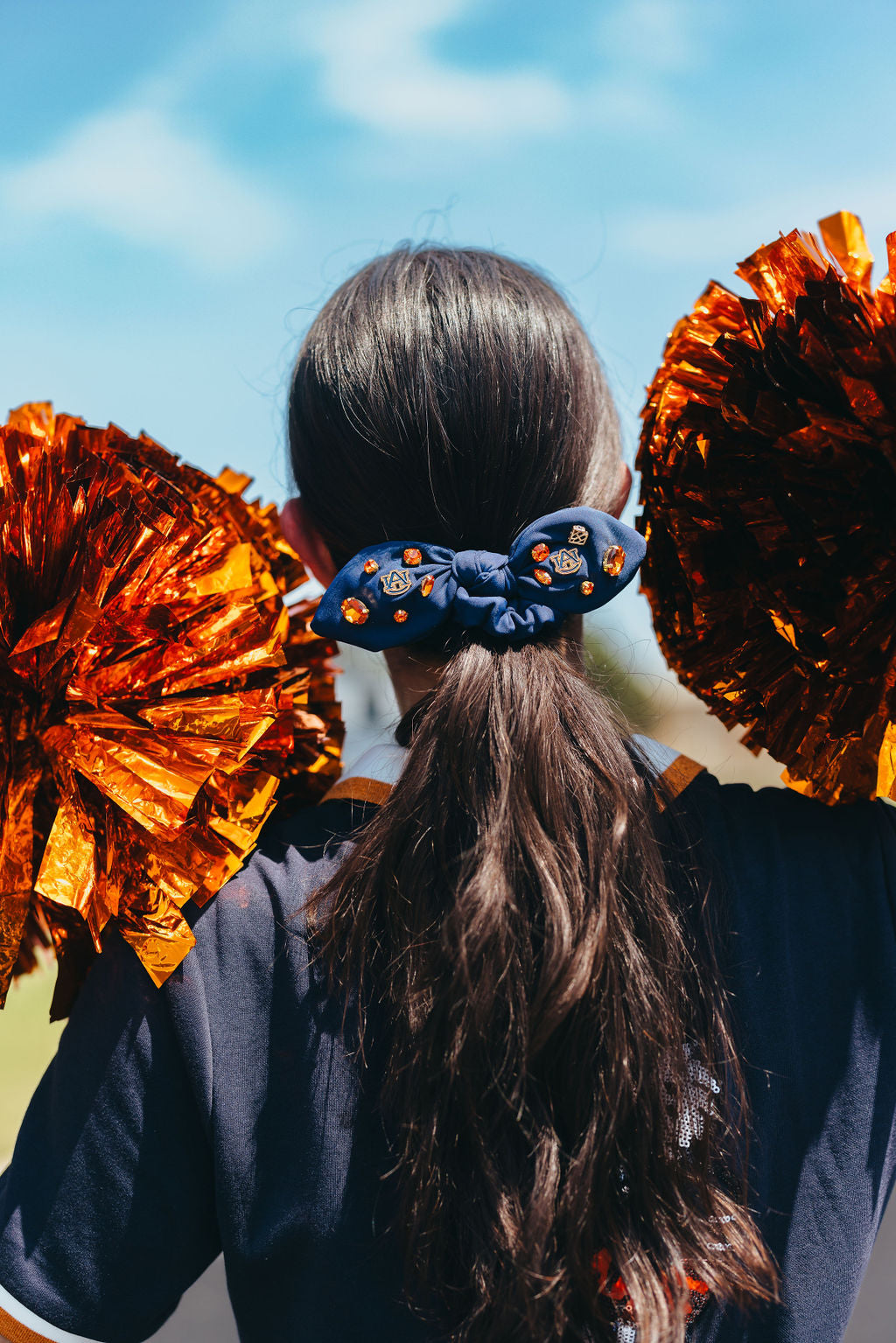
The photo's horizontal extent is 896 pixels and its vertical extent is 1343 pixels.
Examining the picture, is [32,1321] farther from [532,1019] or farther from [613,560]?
[613,560]

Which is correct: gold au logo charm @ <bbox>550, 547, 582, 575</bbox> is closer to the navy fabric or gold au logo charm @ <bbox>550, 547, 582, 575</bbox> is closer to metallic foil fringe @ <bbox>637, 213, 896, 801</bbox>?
metallic foil fringe @ <bbox>637, 213, 896, 801</bbox>

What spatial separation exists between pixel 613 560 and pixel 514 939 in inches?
12.6

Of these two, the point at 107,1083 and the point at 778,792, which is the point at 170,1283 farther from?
the point at 778,792

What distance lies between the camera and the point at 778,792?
89 centimetres

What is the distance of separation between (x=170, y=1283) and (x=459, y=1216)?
249mm

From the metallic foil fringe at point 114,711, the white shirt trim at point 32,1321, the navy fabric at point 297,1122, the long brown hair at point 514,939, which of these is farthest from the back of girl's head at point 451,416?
the white shirt trim at point 32,1321

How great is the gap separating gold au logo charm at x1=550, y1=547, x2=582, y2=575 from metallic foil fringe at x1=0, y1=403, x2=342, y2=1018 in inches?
11.3

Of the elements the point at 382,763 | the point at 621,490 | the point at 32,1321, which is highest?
the point at 621,490

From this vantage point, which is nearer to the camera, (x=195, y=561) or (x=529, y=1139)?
(x=529, y=1139)

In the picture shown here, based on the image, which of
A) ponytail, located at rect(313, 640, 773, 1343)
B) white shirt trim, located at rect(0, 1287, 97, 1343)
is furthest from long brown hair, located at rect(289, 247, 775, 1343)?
white shirt trim, located at rect(0, 1287, 97, 1343)

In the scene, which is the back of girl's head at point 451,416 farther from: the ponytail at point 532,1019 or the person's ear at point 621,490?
the ponytail at point 532,1019

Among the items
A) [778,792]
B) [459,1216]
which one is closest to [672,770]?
[778,792]

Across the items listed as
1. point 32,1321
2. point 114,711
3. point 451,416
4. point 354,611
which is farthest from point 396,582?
point 32,1321

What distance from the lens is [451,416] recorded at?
84 centimetres
